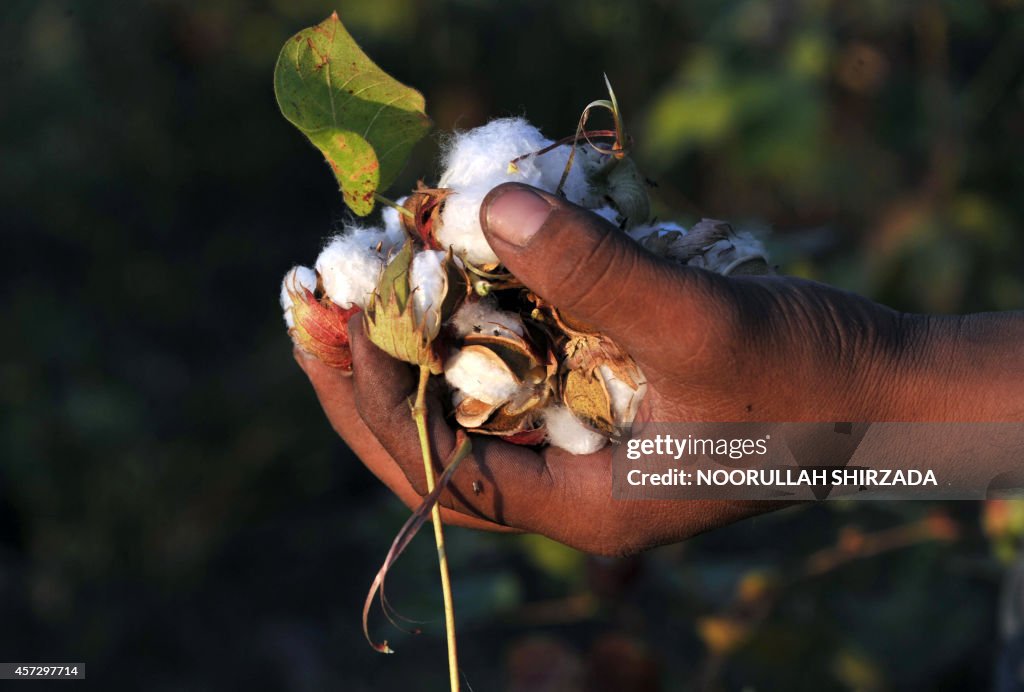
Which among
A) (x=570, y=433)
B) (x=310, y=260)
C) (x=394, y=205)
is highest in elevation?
(x=310, y=260)

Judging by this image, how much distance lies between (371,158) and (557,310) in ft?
0.85

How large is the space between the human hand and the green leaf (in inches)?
6.0

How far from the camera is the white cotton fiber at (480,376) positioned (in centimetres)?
111

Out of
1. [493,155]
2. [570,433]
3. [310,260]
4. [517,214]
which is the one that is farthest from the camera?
[310,260]

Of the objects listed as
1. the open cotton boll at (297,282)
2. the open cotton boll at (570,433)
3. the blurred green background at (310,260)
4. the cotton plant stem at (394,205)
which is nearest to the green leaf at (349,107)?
the cotton plant stem at (394,205)

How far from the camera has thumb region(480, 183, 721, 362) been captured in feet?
3.39

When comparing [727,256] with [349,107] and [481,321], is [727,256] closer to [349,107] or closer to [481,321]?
[481,321]

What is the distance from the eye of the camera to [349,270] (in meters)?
1.17

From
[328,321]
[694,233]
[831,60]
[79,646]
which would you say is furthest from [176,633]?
[831,60]

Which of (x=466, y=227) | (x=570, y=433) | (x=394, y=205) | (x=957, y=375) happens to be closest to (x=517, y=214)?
(x=466, y=227)

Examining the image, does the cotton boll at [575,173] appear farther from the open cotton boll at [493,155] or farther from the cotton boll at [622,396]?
the cotton boll at [622,396]

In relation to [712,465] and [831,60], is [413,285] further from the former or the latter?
[831,60]

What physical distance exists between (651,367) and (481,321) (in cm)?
19

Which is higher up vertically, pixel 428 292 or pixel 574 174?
pixel 574 174
